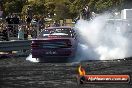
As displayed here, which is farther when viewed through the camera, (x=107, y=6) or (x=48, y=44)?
(x=107, y=6)

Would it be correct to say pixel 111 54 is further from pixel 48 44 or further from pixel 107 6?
pixel 107 6

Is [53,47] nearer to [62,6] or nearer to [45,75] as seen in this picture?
[45,75]

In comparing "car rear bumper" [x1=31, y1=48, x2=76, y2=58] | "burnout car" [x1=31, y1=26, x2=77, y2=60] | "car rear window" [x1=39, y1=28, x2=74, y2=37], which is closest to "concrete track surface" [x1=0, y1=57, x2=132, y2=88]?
"car rear bumper" [x1=31, y1=48, x2=76, y2=58]

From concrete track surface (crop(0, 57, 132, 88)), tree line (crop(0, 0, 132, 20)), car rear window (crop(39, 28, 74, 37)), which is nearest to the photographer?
concrete track surface (crop(0, 57, 132, 88))

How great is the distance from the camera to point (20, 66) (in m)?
14.4

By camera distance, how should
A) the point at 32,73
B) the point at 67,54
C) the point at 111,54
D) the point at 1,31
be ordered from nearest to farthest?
the point at 32,73, the point at 67,54, the point at 111,54, the point at 1,31

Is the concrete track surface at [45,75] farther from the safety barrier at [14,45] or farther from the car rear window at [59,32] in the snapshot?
the safety barrier at [14,45]

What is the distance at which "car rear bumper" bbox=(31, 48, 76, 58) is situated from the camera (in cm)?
1563

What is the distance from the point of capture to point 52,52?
51.6ft

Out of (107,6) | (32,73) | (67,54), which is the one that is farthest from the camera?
(107,6)

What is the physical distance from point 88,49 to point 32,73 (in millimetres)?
5112

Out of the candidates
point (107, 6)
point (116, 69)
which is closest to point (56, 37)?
point (116, 69)

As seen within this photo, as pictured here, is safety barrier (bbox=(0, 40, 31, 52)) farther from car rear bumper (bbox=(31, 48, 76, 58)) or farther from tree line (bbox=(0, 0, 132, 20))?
tree line (bbox=(0, 0, 132, 20))

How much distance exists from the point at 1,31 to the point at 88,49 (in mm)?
6525
